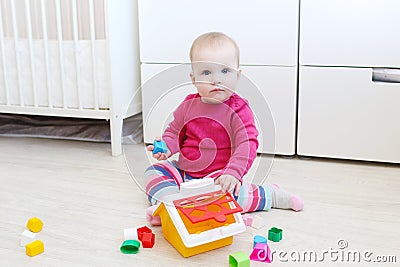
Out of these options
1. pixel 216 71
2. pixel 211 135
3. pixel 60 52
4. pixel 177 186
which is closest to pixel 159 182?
pixel 177 186

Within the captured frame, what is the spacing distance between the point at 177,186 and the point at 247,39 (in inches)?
23.6

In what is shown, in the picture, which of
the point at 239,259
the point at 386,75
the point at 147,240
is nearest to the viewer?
the point at 239,259

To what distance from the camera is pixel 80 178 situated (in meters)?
1.44

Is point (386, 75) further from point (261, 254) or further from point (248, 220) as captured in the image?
point (261, 254)

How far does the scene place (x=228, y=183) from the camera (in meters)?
1.08

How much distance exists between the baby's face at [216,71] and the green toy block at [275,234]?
12.3 inches

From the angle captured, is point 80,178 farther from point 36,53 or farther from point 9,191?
point 36,53

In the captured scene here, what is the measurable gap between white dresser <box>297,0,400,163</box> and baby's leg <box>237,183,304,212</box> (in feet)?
1.31

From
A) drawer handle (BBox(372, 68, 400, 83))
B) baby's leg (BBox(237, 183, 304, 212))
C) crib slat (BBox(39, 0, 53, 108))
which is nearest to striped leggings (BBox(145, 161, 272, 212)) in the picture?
baby's leg (BBox(237, 183, 304, 212))

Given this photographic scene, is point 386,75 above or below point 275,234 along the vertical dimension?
above

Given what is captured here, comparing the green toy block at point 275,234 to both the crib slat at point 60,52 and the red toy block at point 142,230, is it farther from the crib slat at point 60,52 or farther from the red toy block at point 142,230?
the crib slat at point 60,52

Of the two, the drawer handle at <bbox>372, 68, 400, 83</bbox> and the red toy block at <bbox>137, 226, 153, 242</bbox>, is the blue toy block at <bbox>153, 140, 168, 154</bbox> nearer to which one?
the red toy block at <bbox>137, 226, 153, 242</bbox>

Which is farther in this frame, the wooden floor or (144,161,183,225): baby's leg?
(144,161,183,225): baby's leg

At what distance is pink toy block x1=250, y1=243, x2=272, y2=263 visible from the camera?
0.96 metres
